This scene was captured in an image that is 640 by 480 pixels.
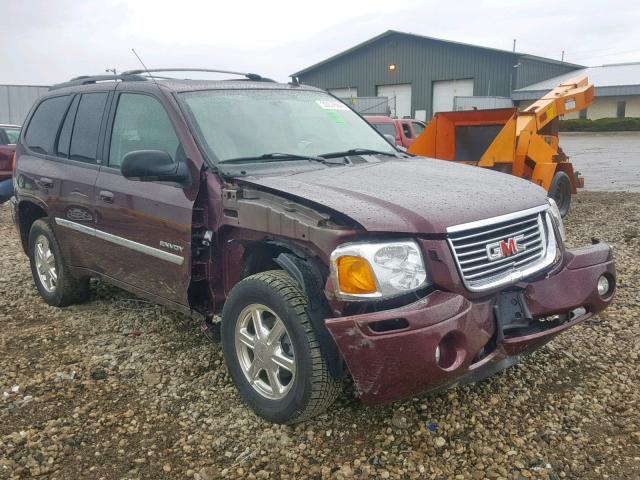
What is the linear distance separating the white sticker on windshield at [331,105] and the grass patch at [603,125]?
33774 millimetres

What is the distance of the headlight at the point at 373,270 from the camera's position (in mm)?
2676

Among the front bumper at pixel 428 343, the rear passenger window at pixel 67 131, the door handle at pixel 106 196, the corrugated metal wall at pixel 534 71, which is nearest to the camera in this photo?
the front bumper at pixel 428 343

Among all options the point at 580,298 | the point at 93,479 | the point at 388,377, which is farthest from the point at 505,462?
the point at 93,479

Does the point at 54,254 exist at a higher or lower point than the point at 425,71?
lower

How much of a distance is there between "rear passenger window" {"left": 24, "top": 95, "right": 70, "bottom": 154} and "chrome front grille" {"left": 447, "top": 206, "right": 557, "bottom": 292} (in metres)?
3.67

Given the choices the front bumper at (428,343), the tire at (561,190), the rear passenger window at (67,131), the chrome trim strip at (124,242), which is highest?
the rear passenger window at (67,131)

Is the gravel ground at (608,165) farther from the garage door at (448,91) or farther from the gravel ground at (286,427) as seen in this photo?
the gravel ground at (286,427)

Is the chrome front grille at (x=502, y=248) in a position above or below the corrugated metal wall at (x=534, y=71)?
below

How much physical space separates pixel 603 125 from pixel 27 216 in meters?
37.1

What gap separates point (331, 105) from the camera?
15.2 ft

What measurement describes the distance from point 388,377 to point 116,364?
2.23m

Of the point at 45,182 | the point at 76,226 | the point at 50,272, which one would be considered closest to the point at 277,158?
the point at 76,226

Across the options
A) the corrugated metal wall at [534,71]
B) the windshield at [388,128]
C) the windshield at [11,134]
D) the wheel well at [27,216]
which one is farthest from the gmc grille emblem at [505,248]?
the corrugated metal wall at [534,71]

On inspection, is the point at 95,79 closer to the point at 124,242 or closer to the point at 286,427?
the point at 124,242
